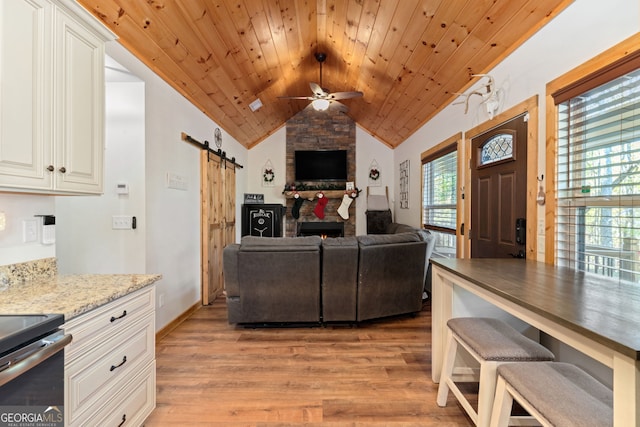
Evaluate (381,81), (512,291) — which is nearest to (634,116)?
(512,291)

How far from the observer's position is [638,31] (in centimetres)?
144

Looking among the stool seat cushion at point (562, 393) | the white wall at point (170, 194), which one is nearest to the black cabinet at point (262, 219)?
the white wall at point (170, 194)

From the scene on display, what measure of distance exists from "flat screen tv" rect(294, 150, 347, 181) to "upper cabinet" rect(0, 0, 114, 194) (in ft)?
15.3

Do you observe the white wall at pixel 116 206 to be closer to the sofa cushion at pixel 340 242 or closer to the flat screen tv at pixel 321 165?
the sofa cushion at pixel 340 242

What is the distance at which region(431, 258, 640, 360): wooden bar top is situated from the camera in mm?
867

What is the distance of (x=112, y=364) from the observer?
4.50ft

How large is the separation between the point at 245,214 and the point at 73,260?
3434mm

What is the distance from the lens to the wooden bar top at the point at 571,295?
0.87m

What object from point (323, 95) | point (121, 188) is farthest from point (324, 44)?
point (121, 188)

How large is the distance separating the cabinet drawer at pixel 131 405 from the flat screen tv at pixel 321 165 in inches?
196

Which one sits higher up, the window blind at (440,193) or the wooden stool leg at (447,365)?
the window blind at (440,193)

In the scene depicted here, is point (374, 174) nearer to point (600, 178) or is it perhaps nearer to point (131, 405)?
point (600, 178)

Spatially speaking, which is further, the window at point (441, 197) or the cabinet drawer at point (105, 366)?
the window at point (441, 197)

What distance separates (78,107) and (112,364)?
1299mm
